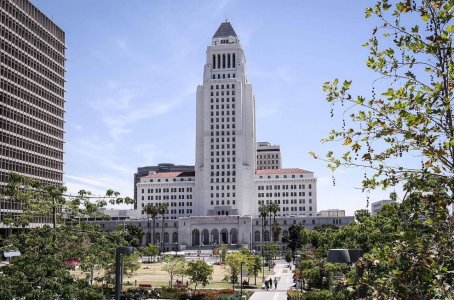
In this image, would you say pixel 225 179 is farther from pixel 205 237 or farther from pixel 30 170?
pixel 30 170

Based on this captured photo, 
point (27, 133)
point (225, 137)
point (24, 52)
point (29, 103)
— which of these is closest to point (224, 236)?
point (225, 137)

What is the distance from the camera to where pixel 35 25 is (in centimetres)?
11775

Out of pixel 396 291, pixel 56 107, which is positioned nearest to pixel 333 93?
pixel 396 291

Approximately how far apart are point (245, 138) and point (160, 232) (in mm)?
46910

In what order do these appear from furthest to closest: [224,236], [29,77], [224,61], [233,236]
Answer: [224,61] < [224,236] < [233,236] < [29,77]

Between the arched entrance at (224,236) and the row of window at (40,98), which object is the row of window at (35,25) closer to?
the row of window at (40,98)

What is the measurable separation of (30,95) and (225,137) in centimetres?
8548

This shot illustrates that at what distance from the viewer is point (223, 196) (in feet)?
603

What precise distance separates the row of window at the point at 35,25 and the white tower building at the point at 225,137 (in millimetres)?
68288

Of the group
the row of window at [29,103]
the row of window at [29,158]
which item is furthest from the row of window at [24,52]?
the row of window at [29,158]

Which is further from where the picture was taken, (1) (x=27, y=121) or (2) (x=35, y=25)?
(2) (x=35, y=25)

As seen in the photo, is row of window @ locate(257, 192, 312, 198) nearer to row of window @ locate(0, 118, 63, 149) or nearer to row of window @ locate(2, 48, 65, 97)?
row of window @ locate(0, 118, 63, 149)

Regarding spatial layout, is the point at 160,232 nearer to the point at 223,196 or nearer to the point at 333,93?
the point at 223,196

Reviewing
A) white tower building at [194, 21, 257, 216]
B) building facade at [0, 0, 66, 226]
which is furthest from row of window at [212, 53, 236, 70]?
building facade at [0, 0, 66, 226]
